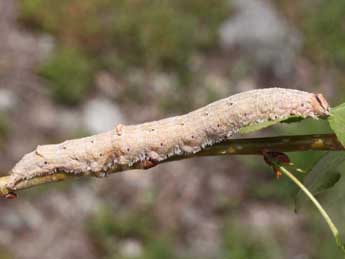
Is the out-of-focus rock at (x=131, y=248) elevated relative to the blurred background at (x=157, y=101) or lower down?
lower down

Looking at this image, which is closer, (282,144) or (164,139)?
(282,144)

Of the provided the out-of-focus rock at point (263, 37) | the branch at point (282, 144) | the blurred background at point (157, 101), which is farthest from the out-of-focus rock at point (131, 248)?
the branch at point (282, 144)

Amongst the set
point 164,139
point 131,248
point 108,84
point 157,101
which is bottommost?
point 164,139

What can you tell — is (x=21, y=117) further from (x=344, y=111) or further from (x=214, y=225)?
(x=344, y=111)

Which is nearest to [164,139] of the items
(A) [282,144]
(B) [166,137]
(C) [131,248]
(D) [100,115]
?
(B) [166,137]

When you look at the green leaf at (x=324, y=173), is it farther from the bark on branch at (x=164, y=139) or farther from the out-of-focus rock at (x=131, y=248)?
the out-of-focus rock at (x=131, y=248)

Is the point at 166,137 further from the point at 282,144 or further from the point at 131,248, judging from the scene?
the point at 131,248

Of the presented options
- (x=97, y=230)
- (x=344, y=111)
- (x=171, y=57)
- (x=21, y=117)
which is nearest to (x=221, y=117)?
(x=344, y=111)
